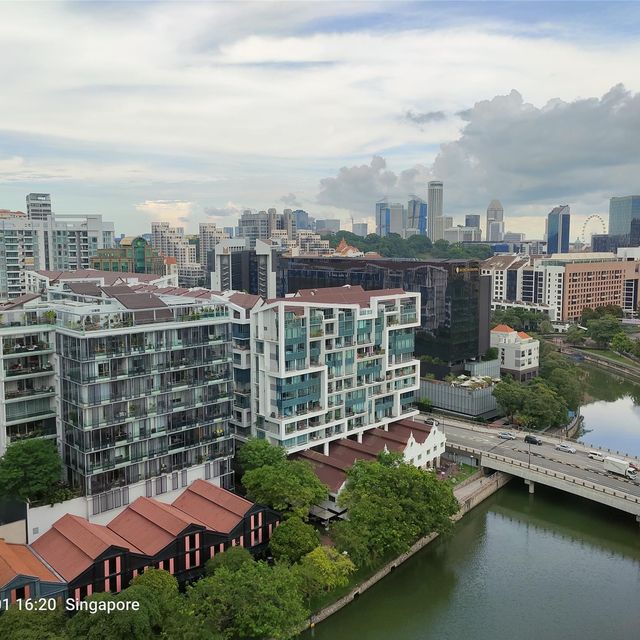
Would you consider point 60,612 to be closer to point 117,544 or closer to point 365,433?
point 117,544

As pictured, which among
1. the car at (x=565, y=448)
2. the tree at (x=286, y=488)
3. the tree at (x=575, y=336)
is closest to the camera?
the tree at (x=286, y=488)

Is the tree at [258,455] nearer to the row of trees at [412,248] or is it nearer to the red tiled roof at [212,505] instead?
the red tiled roof at [212,505]

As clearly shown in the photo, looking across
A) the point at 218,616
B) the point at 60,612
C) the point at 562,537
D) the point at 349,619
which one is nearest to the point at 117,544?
the point at 60,612

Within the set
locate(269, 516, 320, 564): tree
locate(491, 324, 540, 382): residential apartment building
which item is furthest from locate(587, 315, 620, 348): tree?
locate(269, 516, 320, 564): tree

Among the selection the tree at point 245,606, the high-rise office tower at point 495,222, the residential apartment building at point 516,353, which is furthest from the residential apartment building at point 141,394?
the high-rise office tower at point 495,222

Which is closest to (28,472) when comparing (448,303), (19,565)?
(19,565)

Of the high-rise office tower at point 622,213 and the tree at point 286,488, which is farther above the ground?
the high-rise office tower at point 622,213

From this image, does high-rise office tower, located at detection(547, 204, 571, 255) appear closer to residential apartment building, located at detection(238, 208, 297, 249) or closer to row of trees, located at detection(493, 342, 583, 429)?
residential apartment building, located at detection(238, 208, 297, 249)
